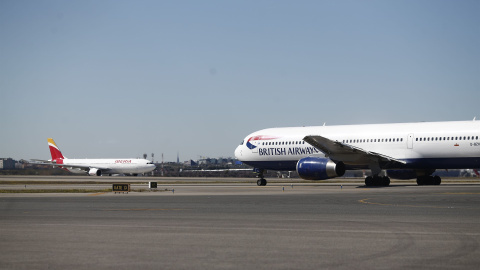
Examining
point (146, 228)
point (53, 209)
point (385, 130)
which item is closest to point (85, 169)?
point (385, 130)

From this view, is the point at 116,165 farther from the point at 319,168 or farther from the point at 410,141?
the point at 410,141

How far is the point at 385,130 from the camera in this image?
144 feet

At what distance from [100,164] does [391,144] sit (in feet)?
216

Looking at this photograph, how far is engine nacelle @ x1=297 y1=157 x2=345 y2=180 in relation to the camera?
41.1 metres

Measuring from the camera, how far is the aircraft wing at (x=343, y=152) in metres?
41.1

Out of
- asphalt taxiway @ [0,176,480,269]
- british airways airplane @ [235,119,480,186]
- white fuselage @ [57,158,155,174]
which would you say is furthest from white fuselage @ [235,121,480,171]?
white fuselage @ [57,158,155,174]

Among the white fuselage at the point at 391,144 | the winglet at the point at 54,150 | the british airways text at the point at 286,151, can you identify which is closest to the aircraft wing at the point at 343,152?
the white fuselage at the point at 391,144

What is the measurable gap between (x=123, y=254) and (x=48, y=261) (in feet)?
4.12

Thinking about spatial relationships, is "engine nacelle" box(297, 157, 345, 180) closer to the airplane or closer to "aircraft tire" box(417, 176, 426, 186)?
"aircraft tire" box(417, 176, 426, 186)

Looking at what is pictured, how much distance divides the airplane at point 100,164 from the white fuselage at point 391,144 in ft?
157

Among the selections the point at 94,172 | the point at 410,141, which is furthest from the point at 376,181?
the point at 94,172

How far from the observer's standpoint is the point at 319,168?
4125cm

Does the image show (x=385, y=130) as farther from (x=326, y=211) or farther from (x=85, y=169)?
(x=85, y=169)

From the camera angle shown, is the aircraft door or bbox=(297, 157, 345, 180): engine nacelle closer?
bbox=(297, 157, 345, 180): engine nacelle
